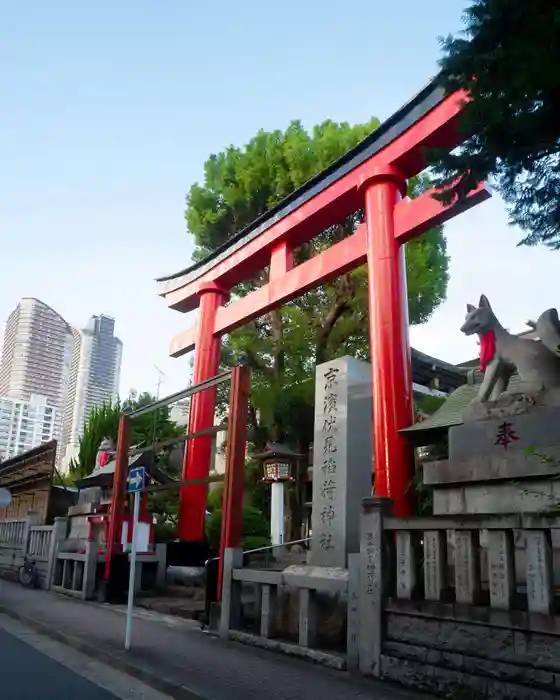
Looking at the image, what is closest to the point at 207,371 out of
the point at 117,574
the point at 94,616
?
the point at 117,574

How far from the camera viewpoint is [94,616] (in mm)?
9531

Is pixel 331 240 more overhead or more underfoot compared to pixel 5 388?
more underfoot

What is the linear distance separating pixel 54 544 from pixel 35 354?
49.9 metres

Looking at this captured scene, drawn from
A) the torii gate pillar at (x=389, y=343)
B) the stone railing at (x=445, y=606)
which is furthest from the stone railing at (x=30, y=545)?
the stone railing at (x=445, y=606)

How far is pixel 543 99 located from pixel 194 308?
13799 mm

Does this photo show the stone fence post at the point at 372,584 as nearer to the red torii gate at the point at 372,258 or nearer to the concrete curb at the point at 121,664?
the concrete curb at the point at 121,664

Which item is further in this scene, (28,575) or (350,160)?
(28,575)

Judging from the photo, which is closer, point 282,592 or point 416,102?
point 282,592

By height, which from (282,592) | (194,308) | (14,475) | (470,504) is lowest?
(282,592)

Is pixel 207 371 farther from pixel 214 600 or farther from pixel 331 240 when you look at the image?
pixel 214 600

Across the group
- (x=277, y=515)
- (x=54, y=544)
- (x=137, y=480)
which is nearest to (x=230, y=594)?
(x=137, y=480)

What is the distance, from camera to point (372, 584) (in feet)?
18.3

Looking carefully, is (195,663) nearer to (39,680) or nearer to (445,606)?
(39,680)

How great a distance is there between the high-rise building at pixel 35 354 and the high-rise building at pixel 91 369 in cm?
149
